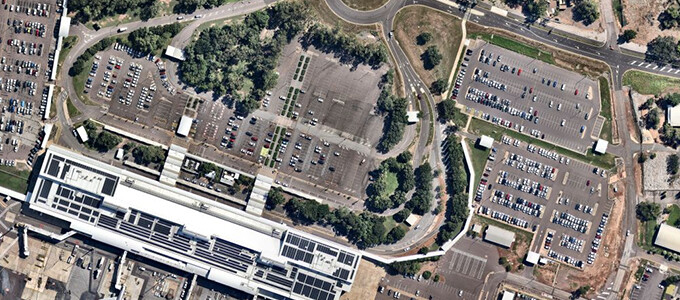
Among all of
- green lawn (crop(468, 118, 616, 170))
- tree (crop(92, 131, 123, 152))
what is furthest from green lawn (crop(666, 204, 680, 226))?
tree (crop(92, 131, 123, 152))

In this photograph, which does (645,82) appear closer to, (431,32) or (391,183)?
(431,32)

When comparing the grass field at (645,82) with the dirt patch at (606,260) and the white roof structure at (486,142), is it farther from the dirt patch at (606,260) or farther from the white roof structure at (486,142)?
the white roof structure at (486,142)

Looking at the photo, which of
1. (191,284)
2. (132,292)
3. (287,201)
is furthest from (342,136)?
(132,292)

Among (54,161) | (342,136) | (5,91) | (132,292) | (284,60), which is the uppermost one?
(284,60)

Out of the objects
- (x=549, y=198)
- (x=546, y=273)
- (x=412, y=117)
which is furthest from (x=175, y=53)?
(x=546, y=273)

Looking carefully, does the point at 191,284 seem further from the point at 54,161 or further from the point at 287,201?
the point at 54,161
